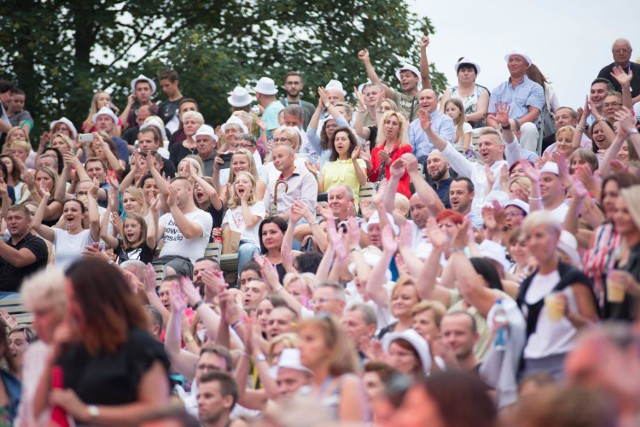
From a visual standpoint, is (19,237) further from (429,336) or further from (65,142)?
(429,336)

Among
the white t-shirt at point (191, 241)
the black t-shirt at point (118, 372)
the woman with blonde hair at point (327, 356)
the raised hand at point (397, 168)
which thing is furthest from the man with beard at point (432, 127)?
the black t-shirt at point (118, 372)

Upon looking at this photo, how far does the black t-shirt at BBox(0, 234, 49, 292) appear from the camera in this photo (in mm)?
13188

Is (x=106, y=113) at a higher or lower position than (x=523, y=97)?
lower

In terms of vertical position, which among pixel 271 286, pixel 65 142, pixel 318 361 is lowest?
pixel 65 142

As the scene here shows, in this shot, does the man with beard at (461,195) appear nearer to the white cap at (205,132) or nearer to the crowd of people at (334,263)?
the crowd of people at (334,263)

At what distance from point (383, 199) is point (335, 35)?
14.3 m

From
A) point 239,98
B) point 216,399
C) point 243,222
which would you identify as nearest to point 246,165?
point 243,222

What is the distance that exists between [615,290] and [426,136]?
316 inches

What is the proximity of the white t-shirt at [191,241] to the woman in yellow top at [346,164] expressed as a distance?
5.02 feet

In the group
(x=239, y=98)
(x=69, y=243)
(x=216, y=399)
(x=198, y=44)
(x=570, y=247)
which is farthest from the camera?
(x=198, y=44)

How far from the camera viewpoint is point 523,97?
15.2 meters

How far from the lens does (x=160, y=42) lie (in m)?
24.9

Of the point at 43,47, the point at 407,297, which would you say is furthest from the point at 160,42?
the point at 407,297

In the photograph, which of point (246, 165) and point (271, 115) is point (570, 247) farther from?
point (271, 115)
